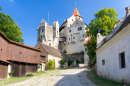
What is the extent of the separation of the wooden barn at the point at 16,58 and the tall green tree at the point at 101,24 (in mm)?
11085

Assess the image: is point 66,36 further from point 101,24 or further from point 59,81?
point 59,81

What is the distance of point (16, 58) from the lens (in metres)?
21.5

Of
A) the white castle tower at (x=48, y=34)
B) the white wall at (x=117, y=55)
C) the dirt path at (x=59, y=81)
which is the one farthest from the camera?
the white castle tower at (x=48, y=34)

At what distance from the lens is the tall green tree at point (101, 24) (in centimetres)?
2879

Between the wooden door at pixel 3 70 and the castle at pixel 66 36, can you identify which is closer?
the wooden door at pixel 3 70

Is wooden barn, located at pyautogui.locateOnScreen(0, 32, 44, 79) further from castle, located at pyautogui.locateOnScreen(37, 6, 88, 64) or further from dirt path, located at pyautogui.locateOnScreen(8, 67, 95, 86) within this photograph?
castle, located at pyautogui.locateOnScreen(37, 6, 88, 64)

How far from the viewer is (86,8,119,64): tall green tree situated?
28.8 metres

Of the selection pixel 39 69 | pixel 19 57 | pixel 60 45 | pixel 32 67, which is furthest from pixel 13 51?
pixel 60 45

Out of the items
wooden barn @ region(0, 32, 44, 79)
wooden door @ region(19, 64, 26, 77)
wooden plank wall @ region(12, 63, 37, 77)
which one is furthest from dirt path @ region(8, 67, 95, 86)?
wooden door @ region(19, 64, 26, 77)

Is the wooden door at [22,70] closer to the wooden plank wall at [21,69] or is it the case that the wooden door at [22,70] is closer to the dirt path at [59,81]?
the wooden plank wall at [21,69]

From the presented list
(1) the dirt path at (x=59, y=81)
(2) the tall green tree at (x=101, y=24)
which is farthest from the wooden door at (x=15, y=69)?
(2) the tall green tree at (x=101, y=24)

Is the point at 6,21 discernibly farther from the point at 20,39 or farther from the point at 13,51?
the point at 13,51

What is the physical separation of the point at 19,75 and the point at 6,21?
1936cm

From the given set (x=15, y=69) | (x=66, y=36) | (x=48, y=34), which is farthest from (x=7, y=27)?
(x=66, y=36)
